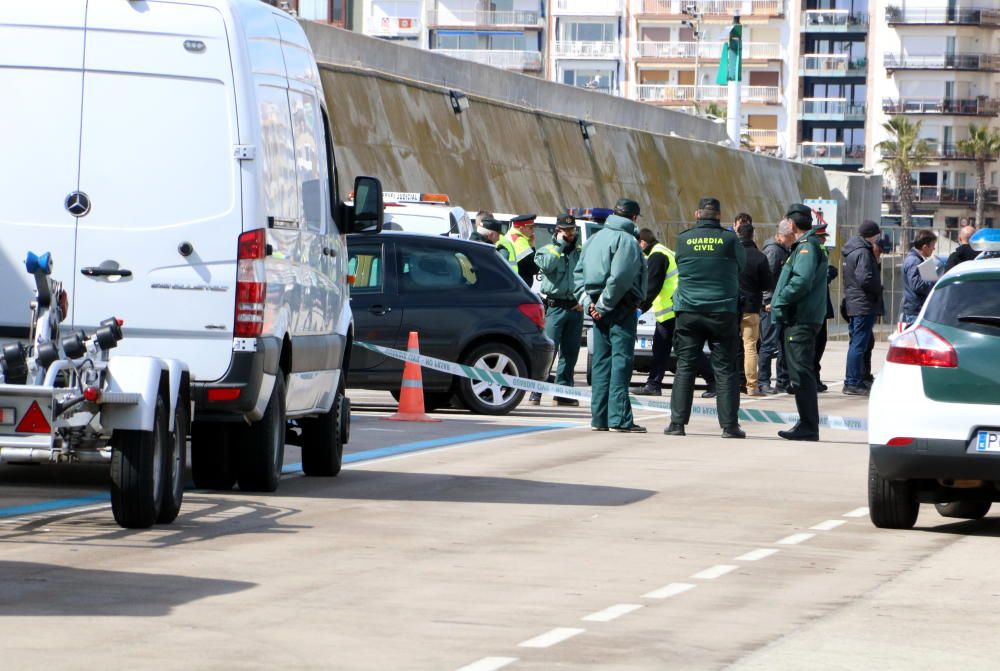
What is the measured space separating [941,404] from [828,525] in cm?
95

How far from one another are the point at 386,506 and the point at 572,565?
250 cm

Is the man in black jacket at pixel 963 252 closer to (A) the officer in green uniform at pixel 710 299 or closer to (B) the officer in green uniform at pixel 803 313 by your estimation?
(B) the officer in green uniform at pixel 803 313

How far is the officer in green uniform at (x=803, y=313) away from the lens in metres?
17.9

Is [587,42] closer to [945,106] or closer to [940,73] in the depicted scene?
[940,73]

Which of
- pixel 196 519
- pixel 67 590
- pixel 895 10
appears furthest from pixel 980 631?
pixel 895 10

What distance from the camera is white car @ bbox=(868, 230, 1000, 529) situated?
11.0 meters

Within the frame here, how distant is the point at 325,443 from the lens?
1359 cm

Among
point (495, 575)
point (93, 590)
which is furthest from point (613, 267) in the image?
point (93, 590)

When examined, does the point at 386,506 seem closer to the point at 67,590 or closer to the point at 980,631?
the point at 67,590

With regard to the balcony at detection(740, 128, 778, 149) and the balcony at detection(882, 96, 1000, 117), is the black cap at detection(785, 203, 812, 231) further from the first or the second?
the balcony at detection(740, 128, 778, 149)

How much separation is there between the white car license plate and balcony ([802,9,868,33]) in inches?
5203

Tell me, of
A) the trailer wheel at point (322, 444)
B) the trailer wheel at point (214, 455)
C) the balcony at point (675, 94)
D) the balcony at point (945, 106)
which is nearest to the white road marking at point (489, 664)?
the trailer wheel at point (214, 455)

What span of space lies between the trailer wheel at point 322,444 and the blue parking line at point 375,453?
0.28 metres

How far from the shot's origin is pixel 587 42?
137 metres
